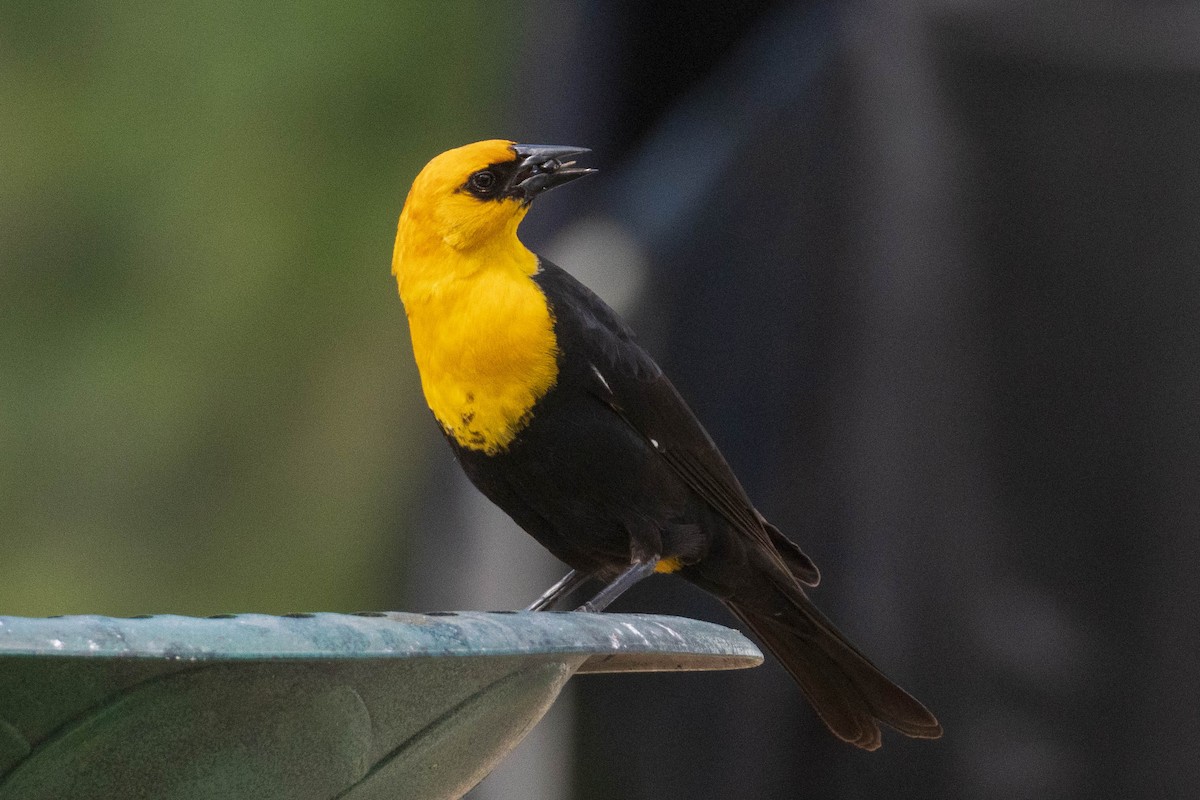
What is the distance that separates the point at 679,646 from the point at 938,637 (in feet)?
6.38

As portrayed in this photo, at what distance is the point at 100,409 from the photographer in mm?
4879

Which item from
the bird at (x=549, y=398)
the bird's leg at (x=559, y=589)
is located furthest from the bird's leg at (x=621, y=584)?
the bird's leg at (x=559, y=589)

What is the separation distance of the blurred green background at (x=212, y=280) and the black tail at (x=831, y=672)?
2662mm

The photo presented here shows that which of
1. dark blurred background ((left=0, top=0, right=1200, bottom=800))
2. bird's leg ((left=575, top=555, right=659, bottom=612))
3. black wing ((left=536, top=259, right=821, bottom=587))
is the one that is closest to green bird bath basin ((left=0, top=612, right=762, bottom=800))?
bird's leg ((left=575, top=555, right=659, bottom=612))

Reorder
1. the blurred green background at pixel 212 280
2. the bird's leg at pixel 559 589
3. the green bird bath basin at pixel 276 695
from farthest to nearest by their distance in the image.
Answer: the blurred green background at pixel 212 280 < the bird's leg at pixel 559 589 < the green bird bath basin at pixel 276 695

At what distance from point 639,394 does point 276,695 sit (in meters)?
1.06

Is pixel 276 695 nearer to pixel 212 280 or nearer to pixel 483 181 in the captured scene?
pixel 483 181

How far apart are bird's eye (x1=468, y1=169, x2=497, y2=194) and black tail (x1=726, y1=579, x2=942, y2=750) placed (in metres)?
0.79

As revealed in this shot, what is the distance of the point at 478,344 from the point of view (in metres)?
1.91

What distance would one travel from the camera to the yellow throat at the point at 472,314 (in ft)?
6.30

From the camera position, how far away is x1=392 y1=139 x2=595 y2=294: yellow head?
2000mm

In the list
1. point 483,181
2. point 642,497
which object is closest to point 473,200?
point 483,181

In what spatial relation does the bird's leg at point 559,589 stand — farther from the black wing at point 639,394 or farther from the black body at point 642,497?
the black wing at point 639,394

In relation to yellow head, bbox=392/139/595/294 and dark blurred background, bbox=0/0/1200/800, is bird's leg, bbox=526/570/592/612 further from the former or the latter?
dark blurred background, bbox=0/0/1200/800
